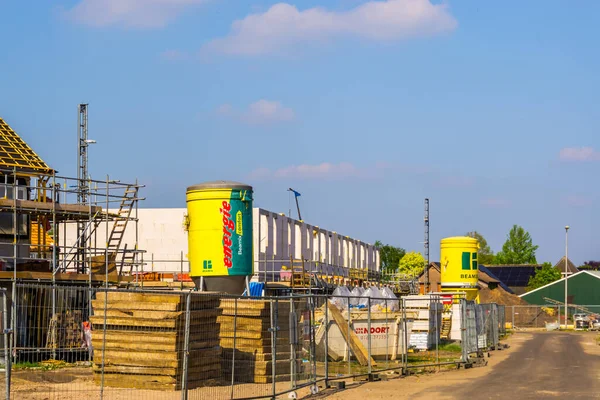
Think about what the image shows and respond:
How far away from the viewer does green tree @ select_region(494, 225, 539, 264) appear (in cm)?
15012

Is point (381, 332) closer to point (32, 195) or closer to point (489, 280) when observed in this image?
point (32, 195)

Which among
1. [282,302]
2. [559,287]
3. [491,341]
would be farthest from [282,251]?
[559,287]

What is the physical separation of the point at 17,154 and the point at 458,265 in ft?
80.2

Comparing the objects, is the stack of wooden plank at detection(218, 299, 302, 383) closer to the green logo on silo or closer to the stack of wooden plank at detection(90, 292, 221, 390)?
the stack of wooden plank at detection(90, 292, 221, 390)

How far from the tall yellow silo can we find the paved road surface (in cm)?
1278

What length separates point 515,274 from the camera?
120500mm

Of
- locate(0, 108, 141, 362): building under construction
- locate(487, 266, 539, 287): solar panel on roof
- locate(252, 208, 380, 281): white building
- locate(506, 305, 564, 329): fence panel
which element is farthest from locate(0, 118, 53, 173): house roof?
locate(487, 266, 539, 287): solar panel on roof

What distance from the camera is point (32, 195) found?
1210 inches

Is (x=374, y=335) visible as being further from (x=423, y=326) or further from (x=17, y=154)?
(x=17, y=154)

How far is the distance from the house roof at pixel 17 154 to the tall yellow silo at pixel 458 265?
2324 centimetres

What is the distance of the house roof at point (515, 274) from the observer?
387 ft

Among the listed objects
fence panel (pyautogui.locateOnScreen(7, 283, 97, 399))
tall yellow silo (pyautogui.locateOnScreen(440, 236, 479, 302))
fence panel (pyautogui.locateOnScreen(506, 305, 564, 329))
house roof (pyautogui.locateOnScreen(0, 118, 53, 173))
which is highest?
house roof (pyautogui.locateOnScreen(0, 118, 53, 173))

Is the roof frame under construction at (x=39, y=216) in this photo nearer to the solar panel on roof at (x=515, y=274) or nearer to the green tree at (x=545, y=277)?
the green tree at (x=545, y=277)

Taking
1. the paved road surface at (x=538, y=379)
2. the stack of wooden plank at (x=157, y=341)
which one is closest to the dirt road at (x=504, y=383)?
the paved road surface at (x=538, y=379)
